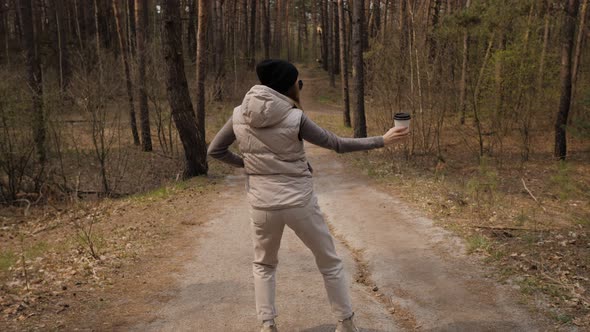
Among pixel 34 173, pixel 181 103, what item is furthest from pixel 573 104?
pixel 34 173

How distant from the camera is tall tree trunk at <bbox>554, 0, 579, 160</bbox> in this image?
15297 millimetres

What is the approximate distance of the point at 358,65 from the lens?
17.1 meters

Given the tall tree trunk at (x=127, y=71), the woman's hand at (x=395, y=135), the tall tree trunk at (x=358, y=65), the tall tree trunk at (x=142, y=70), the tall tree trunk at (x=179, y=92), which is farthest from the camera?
the tall tree trunk at (x=127, y=71)

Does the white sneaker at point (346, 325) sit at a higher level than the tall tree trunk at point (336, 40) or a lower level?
lower

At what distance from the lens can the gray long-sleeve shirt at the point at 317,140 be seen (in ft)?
11.6

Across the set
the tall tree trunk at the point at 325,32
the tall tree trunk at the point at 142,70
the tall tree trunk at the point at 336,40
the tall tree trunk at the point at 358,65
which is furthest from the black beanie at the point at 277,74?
the tall tree trunk at the point at 325,32

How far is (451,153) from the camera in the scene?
18.4 meters

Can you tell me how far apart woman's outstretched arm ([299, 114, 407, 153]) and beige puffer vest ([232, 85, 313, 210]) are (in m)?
0.06

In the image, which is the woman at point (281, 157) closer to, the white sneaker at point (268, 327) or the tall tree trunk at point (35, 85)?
the white sneaker at point (268, 327)

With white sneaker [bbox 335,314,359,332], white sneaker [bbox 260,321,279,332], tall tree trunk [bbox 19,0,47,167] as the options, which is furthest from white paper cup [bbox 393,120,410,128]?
tall tree trunk [bbox 19,0,47,167]

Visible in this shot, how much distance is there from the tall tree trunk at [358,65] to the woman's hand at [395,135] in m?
13.5

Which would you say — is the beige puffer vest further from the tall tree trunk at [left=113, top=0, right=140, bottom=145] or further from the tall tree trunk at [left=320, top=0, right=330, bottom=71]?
the tall tree trunk at [left=320, top=0, right=330, bottom=71]

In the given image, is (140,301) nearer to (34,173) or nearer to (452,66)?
(34,173)

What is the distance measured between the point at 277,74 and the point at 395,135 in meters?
0.94
